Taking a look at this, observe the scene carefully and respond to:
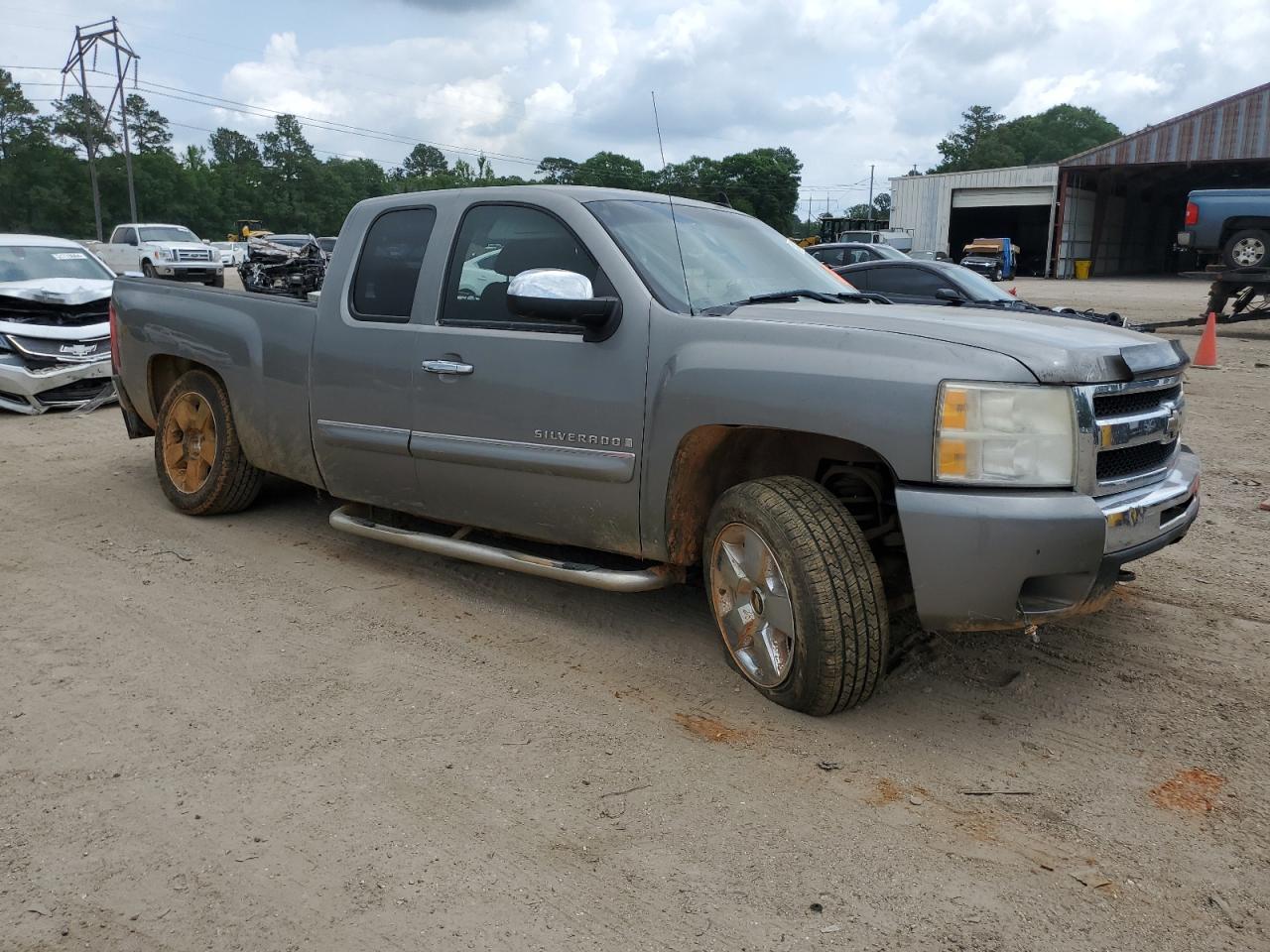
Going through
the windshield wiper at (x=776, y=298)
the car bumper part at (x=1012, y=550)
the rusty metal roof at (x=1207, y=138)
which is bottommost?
the car bumper part at (x=1012, y=550)

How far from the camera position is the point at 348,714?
3408mm

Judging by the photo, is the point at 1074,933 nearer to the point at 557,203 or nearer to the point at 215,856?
the point at 215,856

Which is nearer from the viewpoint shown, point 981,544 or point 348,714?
point 981,544

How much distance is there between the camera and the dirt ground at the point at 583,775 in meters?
2.39

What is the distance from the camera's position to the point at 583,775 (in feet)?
9.90

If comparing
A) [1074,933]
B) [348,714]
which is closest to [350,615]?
[348,714]

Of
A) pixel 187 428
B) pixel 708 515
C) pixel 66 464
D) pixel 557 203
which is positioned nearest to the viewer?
pixel 708 515

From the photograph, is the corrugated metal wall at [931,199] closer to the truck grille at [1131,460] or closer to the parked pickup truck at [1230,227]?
the parked pickup truck at [1230,227]

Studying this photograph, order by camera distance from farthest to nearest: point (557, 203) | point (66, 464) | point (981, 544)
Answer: point (66, 464) → point (557, 203) → point (981, 544)

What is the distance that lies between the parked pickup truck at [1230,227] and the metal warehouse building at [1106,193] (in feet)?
81.4

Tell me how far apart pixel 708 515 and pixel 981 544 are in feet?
3.47

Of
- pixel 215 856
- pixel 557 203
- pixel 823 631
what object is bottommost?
pixel 215 856

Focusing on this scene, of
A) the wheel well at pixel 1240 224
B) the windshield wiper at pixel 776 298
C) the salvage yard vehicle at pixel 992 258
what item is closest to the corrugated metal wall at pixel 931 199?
the salvage yard vehicle at pixel 992 258

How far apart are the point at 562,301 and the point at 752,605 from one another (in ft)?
4.10
